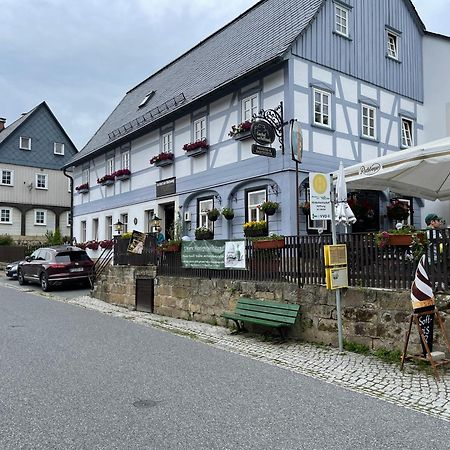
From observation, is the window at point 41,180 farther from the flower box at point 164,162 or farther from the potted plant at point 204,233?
the potted plant at point 204,233

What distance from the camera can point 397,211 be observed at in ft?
52.2

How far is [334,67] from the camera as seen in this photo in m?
15.5

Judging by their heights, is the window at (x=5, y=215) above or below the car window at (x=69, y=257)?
above

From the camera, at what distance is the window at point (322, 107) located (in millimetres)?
14914

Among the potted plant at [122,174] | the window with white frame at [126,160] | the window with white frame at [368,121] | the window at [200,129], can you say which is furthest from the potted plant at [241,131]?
the window with white frame at [126,160]

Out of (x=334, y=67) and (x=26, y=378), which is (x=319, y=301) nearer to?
(x=26, y=378)

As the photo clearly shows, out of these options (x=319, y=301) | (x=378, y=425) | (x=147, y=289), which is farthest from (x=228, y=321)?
(x=378, y=425)

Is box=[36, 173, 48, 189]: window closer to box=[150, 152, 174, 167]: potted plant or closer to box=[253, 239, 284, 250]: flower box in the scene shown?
box=[150, 152, 174, 167]: potted plant

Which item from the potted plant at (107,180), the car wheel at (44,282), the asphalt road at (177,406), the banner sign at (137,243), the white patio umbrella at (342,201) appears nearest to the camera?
the asphalt road at (177,406)

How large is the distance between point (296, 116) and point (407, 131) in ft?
19.3

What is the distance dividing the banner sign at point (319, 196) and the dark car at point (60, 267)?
13.0 m

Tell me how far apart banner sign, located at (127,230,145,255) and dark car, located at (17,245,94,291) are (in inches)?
201

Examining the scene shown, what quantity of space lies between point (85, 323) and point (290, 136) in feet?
23.9

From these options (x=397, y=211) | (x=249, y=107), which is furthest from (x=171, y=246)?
(x=397, y=211)
